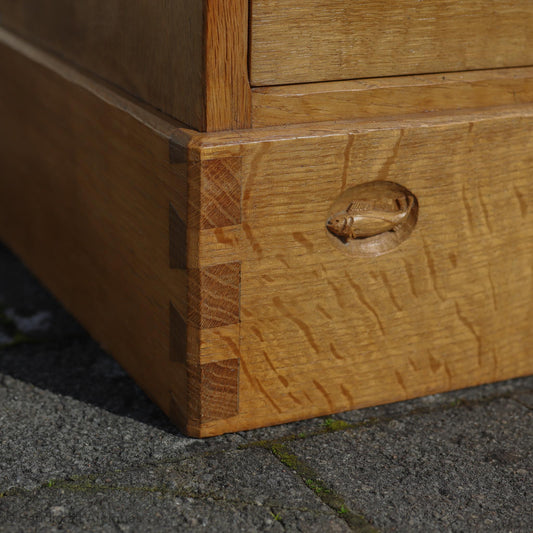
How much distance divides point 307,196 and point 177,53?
22 cm

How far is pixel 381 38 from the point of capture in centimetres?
104

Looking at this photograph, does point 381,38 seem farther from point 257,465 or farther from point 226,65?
point 257,465

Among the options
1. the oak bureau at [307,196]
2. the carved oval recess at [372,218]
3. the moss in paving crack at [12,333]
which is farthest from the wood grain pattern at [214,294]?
the moss in paving crack at [12,333]

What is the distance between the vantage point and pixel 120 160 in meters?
1.13

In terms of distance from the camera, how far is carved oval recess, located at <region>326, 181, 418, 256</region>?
1.05 m

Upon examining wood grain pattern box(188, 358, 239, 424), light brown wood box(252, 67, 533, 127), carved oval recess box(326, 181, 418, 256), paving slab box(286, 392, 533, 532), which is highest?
light brown wood box(252, 67, 533, 127)

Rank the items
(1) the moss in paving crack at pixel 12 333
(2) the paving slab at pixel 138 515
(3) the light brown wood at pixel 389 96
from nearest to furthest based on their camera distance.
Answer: (2) the paving slab at pixel 138 515 < (3) the light brown wood at pixel 389 96 < (1) the moss in paving crack at pixel 12 333

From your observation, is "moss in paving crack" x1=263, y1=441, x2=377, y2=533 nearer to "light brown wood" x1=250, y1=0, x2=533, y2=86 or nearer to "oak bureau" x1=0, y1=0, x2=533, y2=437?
"oak bureau" x1=0, y1=0, x2=533, y2=437

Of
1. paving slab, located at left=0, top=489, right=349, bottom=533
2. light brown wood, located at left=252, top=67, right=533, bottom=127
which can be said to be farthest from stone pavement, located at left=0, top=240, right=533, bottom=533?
light brown wood, located at left=252, top=67, right=533, bottom=127

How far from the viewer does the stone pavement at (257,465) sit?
0.94m

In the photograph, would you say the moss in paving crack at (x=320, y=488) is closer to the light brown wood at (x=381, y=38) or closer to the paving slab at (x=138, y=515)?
the paving slab at (x=138, y=515)

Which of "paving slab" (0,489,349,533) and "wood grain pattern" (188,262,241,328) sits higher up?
"wood grain pattern" (188,262,241,328)

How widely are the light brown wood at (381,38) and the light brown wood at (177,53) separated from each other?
0.03 meters

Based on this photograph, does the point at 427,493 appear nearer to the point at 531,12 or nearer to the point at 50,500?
the point at 50,500
